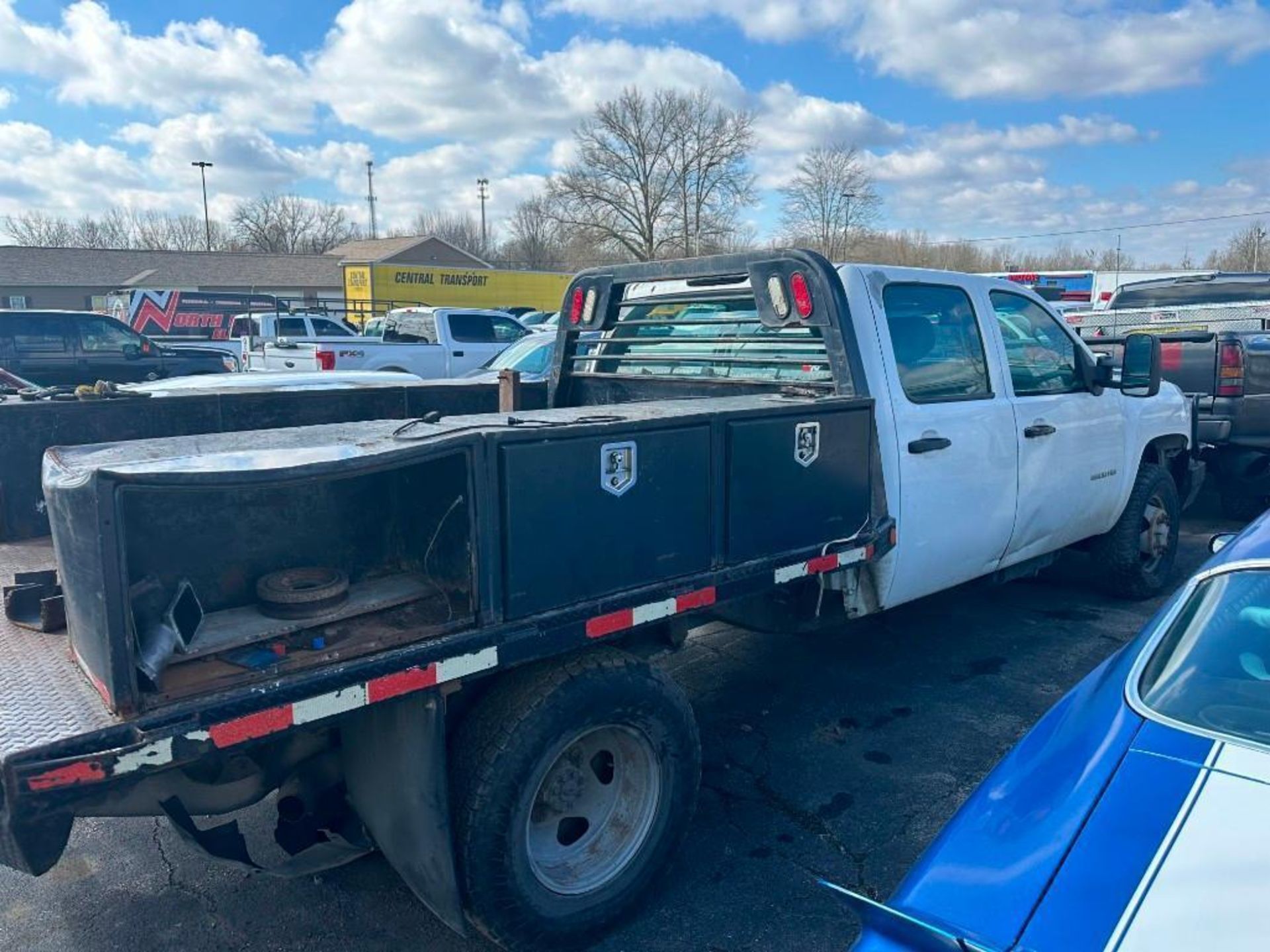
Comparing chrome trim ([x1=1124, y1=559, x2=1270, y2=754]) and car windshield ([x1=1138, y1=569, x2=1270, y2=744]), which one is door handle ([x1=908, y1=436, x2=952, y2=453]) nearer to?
chrome trim ([x1=1124, y1=559, x2=1270, y2=754])

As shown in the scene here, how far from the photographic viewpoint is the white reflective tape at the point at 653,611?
115 inches

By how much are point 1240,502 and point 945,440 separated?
626 cm

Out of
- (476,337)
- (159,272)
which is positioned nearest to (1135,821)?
(476,337)

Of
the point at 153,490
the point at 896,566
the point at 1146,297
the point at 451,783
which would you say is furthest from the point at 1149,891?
the point at 1146,297

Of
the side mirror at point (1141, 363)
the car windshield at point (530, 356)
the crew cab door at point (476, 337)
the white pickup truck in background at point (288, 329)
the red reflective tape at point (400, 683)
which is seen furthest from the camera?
the white pickup truck in background at point (288, 329)

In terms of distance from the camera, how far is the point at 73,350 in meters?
15.1

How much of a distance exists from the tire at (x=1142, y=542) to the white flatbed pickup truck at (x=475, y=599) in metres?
2.18

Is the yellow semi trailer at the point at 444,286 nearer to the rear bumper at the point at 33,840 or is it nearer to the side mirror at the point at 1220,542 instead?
the side mirror at the point at 1220,542

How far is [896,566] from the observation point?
394cm

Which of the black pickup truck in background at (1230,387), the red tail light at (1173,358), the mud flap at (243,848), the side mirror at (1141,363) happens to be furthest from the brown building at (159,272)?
the mud flap at (243,848)

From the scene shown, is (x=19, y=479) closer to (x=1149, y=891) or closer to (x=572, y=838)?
(x=572, y=838)

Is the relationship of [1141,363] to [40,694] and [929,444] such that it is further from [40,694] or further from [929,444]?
[40,694]

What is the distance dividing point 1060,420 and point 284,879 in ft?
13.7

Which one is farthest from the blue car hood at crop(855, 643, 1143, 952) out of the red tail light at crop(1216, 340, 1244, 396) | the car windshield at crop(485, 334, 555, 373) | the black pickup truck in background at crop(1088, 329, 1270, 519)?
the car windshield at crop(485, 334, 555, 373)
